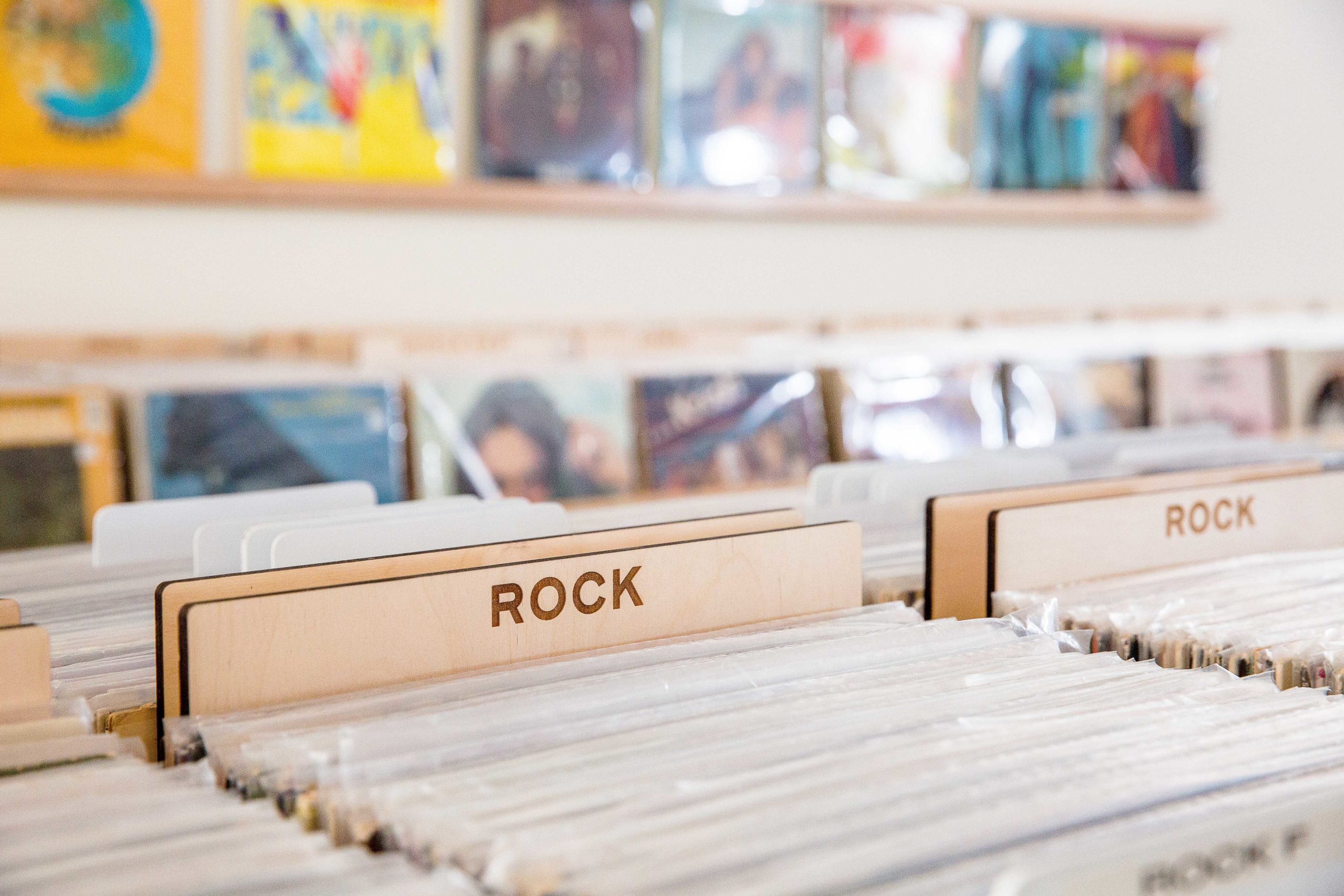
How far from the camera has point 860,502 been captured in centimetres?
127

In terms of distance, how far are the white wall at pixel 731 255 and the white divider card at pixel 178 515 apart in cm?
147

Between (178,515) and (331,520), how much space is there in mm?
270

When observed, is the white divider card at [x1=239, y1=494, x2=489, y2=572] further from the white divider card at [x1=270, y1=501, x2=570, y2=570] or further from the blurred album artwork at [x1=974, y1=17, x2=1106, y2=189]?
the blurred album artwork at [x1=974, y1=17, x2=1106, y2=189]

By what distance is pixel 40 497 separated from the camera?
7.09 feet

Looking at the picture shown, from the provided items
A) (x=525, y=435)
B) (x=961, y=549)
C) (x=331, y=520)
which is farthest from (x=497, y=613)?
(x=525, y=435)

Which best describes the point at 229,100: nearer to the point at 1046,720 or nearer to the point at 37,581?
the point at 37,581

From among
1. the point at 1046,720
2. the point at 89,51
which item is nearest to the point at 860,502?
the point at 1046,720

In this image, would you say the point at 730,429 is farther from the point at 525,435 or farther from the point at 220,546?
the point at 220,546

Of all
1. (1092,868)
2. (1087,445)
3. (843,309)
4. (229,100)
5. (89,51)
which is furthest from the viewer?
(843,309)

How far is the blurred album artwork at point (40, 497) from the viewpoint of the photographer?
84.0 inches

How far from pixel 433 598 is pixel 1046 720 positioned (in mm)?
400

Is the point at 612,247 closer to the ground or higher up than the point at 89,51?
closer to the ground

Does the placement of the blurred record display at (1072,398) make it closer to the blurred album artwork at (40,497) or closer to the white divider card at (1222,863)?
the blurred album artwork at (40,497)

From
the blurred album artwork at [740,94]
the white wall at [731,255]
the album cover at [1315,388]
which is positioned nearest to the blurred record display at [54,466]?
the white wall at [731,255]
